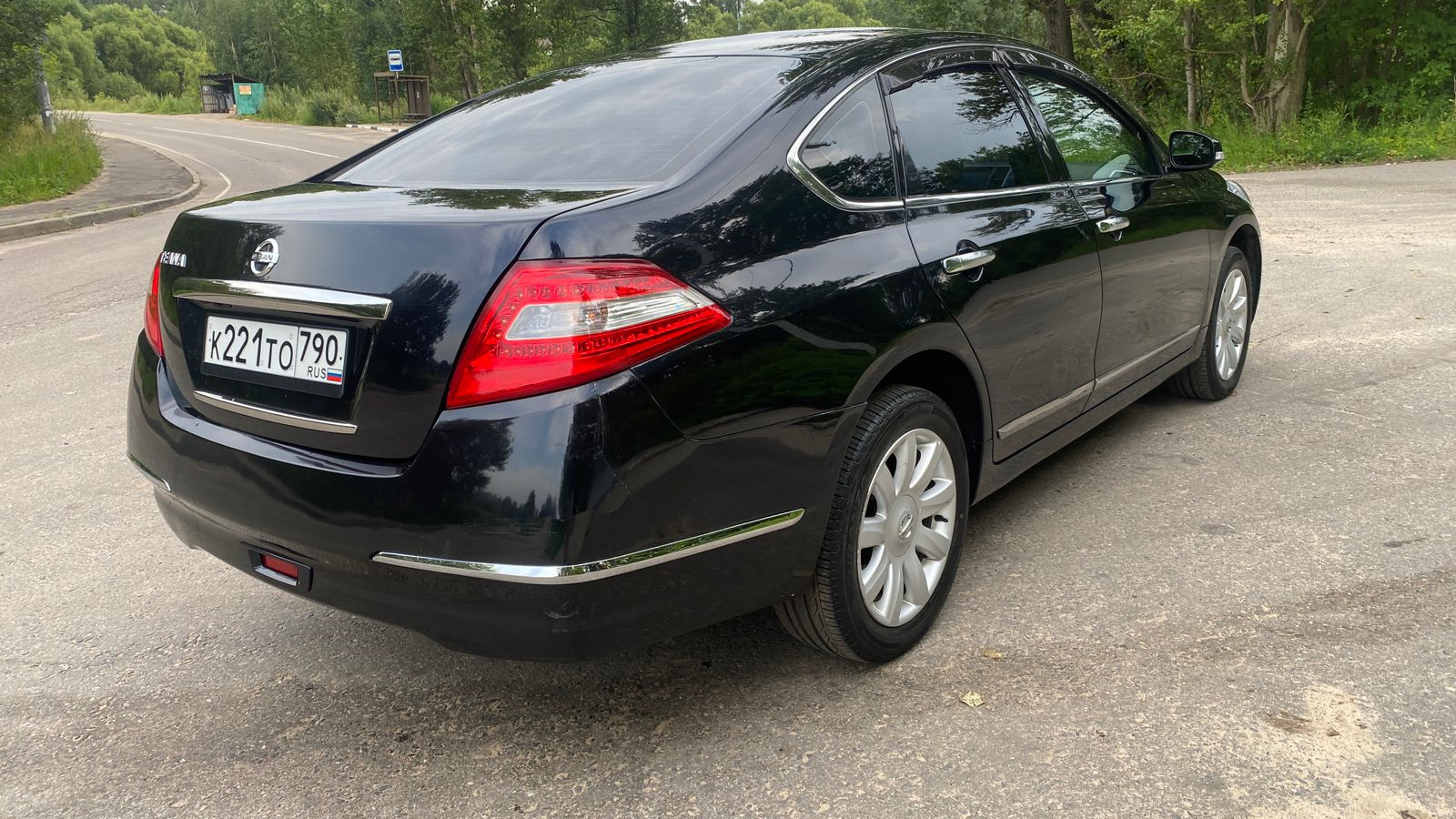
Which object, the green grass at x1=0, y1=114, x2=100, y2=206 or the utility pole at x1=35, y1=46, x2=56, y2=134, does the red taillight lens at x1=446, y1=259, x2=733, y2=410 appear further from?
the utility pole at x1=35, y1=46, x2=56, y2=134

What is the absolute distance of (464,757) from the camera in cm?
252

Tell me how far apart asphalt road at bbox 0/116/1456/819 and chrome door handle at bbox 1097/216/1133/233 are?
978 mm

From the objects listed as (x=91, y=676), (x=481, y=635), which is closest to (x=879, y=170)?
(x=481, y=635)

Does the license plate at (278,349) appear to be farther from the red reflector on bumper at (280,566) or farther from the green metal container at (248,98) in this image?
the green metal container at (248,98)

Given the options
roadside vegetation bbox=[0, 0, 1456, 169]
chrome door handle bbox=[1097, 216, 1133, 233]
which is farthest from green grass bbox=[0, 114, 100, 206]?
chrome door handle bbox=[1097, 216, 1133, 233]

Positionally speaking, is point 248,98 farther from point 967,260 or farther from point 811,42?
point 967,260

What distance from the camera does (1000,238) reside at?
3.13 metres

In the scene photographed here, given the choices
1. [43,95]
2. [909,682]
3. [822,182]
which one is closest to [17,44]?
[43,95]

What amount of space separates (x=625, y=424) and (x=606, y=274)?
304 millimetres

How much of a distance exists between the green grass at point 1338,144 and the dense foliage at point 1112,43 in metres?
0.26

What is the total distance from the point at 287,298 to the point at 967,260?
173 cm

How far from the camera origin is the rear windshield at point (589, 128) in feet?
8.64

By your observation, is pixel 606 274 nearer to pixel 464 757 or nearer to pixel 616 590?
pixel 616 590

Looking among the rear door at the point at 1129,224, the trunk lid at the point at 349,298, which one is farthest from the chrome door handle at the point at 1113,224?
the trunk lid at the point at 349,298
